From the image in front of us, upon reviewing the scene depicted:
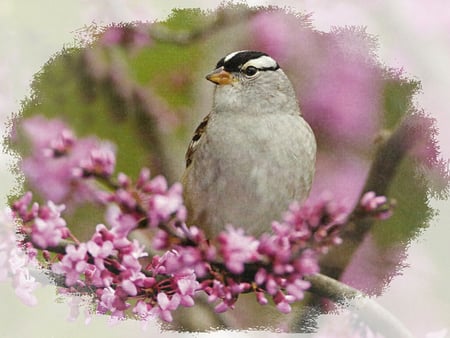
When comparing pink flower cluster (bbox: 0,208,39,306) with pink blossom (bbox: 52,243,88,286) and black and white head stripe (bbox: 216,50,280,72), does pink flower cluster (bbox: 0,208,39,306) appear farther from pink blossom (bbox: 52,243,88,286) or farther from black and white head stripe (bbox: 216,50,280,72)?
black and white head stripe (bbox: 216,50,280,72)

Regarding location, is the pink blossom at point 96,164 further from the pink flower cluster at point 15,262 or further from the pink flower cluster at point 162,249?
the pink flower cluster at point 15,262

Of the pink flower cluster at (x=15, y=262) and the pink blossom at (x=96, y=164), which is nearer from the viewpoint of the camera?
the pink blossom at (x=96, y=164)

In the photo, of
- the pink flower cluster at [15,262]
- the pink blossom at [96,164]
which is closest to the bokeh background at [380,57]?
the pink flower cluster at [15,262]

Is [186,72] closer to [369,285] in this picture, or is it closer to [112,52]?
[112,52]

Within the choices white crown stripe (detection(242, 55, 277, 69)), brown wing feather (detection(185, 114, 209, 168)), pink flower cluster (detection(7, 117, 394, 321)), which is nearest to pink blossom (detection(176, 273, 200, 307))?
pink flower cluster (detection(7, 117, 394, 321))

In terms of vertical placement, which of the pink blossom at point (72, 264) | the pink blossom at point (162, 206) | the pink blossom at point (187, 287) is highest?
the pink blossom at point (162, 206)

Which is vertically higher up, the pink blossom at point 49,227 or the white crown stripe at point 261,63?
the white crown stripe at point 261,63

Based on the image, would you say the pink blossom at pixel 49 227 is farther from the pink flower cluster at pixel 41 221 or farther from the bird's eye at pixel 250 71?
the bird's eye at pixel 250 71

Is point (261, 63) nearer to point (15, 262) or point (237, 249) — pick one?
point (237, 249)
